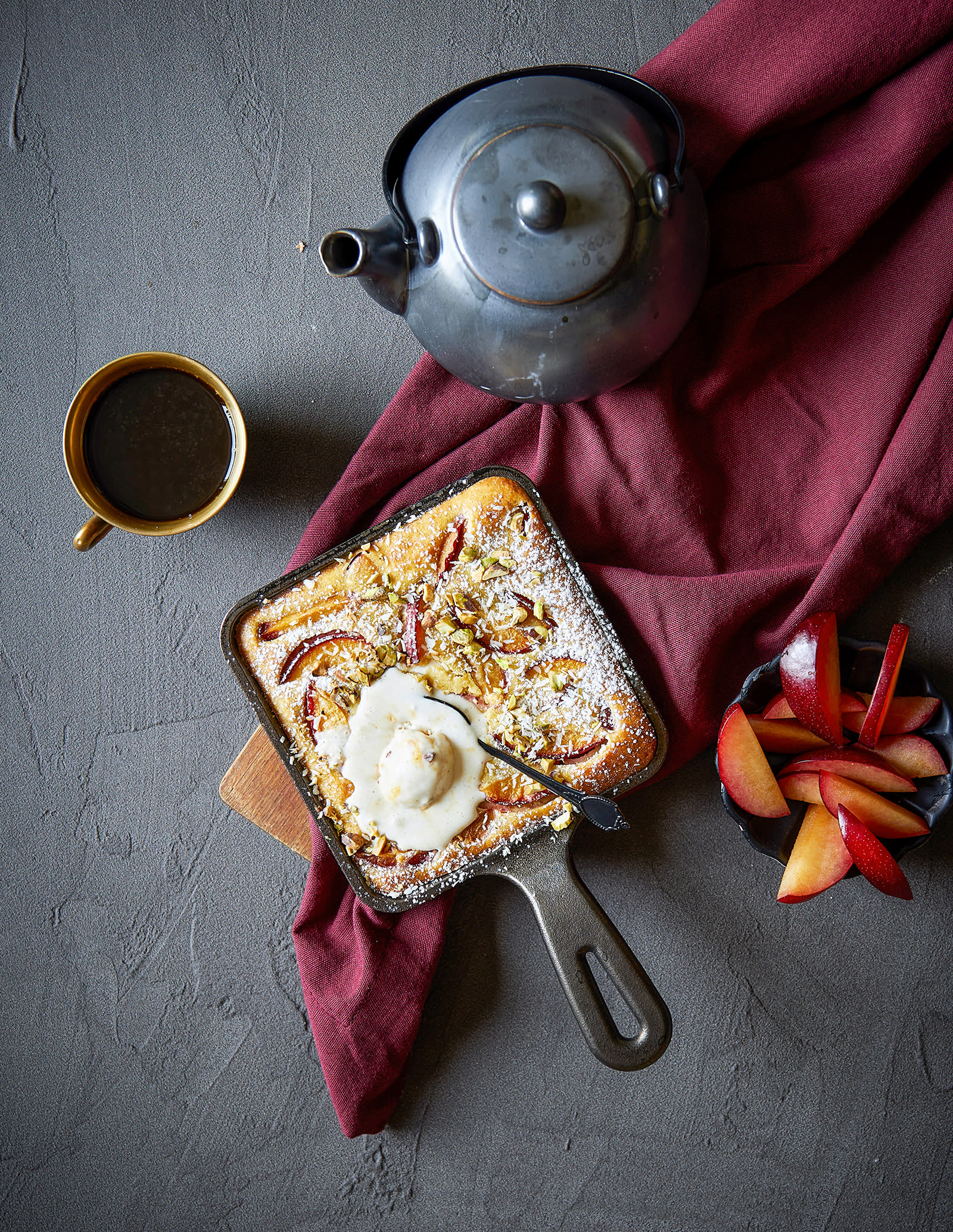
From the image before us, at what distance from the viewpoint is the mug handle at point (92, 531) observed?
131 cm

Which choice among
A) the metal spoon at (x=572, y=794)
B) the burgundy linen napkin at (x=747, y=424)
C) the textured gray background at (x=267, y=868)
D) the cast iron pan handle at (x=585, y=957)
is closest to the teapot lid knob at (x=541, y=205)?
the burgundy linen napkin at (x=747, y=424)

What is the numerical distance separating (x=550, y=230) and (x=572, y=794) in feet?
2.59

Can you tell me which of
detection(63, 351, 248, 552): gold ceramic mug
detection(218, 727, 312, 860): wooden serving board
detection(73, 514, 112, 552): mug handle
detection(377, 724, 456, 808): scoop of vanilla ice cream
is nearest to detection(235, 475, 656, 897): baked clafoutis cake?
detection(377, 724, 456, 808): scoop of vanilla ice cream

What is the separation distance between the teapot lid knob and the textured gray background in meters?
0.54

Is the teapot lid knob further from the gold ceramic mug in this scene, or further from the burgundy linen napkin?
the gold ceramic mug

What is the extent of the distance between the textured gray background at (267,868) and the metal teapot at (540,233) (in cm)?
38

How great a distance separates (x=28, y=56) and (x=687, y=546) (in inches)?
58.5

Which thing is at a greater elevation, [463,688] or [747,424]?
[747,424]

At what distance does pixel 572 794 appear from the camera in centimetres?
127

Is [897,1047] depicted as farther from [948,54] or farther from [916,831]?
[948,54]

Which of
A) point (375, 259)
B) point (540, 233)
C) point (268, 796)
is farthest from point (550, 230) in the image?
point (268, 796)

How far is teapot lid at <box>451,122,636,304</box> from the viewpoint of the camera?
1.02m

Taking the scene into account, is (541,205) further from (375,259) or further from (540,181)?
(375,259)

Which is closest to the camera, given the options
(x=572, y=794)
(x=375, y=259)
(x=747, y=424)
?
(x=375, y=259)
